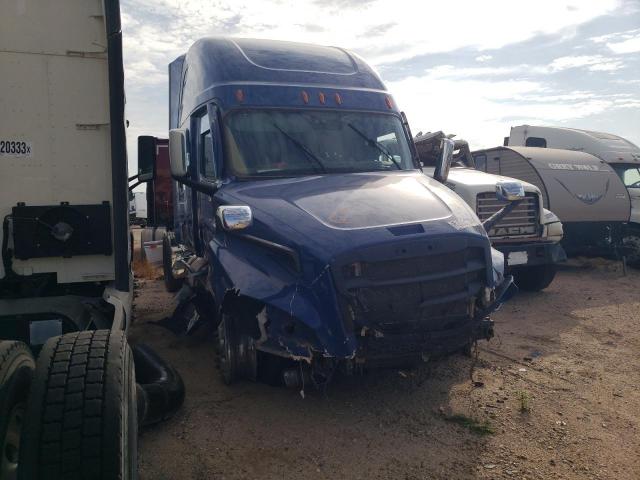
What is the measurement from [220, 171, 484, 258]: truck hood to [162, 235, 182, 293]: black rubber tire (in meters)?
3.82

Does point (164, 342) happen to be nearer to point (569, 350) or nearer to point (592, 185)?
point (569, 350)

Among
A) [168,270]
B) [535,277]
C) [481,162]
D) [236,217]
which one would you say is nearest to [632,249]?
[481,162]

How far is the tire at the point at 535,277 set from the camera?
855 centimetres

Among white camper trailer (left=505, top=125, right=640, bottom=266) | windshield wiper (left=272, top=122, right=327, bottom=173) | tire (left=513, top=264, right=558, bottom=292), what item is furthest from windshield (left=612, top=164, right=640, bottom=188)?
windshield wiper (left=272, top=122, right=327, bottom=173)

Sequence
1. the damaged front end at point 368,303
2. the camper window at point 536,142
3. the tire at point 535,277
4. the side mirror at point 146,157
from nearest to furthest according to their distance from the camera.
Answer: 1. the damaged front end at point 368,303
2. the side mirror at point 146,157
3. the tire at point 535,277
4. the camper window at point 536,142

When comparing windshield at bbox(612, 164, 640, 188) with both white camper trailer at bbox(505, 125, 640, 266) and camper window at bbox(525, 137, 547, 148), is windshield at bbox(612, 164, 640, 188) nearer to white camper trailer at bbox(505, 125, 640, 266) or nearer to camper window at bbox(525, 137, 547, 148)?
white camper trailer at bbox(505, 125, 640, 266)

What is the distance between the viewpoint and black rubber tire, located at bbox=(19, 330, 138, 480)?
213 centimetres

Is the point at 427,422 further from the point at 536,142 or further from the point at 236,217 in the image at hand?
the point at 536,142

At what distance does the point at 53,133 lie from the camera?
4.01 meters

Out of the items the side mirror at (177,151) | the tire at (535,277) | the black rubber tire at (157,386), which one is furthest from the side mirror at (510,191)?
the tire at (535,277)

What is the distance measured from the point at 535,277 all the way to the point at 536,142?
23.6 feet

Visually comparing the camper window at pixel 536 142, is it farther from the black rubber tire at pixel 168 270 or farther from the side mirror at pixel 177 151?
the side mirror at pixel 177 151

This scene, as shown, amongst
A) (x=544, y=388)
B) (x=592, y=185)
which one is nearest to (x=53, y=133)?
(x=544, y=388)

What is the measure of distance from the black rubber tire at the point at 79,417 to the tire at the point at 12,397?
0.14m
